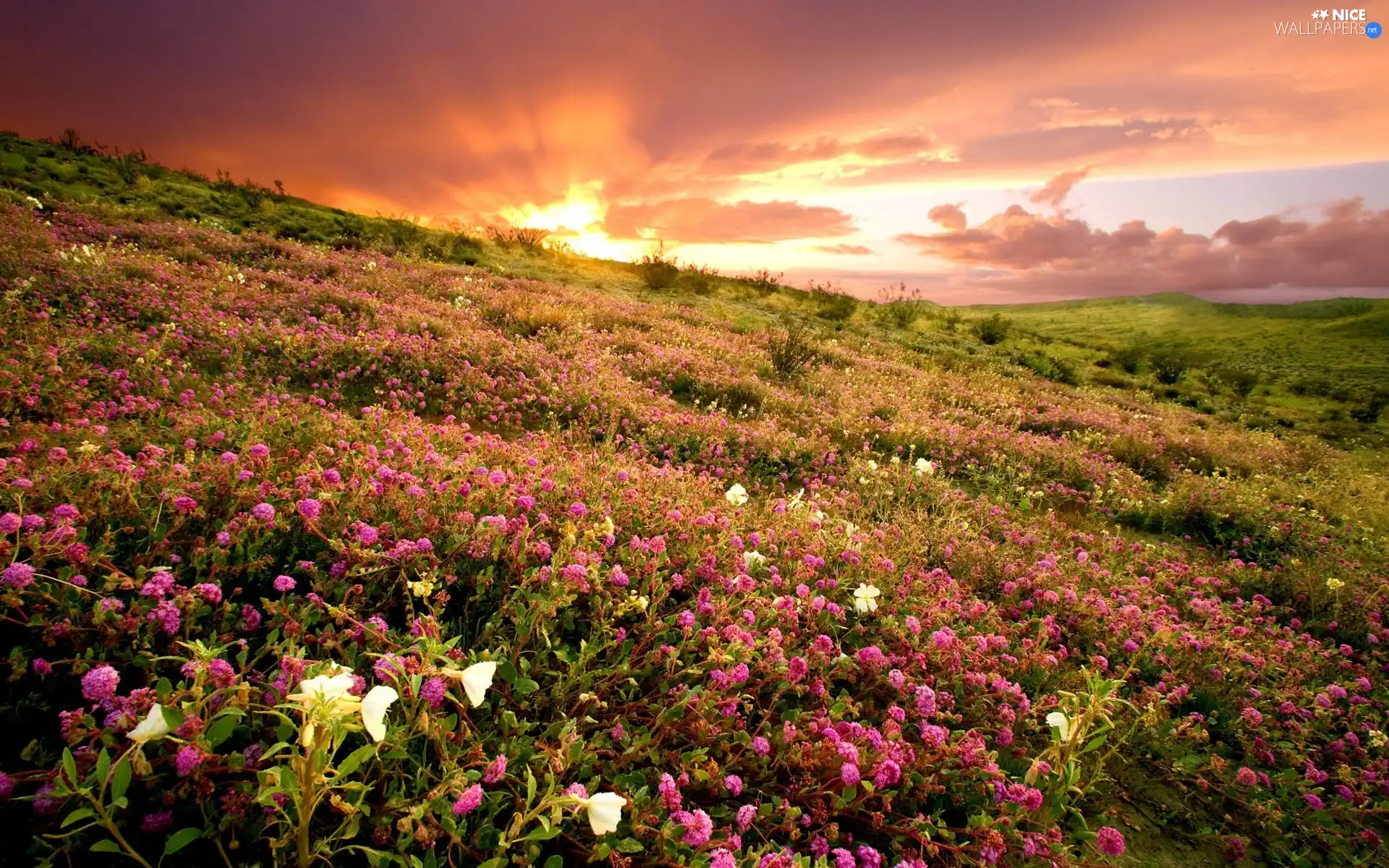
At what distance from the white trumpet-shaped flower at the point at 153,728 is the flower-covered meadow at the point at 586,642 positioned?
0.02 metres

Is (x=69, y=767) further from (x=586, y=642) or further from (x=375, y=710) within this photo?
(x=586, y=642)

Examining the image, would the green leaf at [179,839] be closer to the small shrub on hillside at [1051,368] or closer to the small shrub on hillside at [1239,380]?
the small shrub on hillside at [1051,368]

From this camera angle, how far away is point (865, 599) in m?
3.47

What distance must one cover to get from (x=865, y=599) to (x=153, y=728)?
3104 mm

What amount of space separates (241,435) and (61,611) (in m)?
2.06

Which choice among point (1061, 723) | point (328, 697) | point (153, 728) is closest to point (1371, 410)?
point (1061, 723)

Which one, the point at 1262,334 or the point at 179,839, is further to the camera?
the point at 1262,334

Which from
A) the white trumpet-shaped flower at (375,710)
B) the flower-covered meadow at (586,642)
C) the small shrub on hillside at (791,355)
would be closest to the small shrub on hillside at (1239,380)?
the small shrub on hillside at (791,355)

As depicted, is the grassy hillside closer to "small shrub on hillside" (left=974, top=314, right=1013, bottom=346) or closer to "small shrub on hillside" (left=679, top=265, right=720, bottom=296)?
"small shrub on hillside" (left=974, top=314, right=1013, bottom=346)

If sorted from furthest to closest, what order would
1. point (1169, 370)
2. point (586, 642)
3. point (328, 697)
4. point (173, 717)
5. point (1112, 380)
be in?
point (1169, 370)
point (1112, 380)
point (586, 642)
point (173, 717)
point (328, 697)

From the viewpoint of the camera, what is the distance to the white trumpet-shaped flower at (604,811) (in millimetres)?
1729

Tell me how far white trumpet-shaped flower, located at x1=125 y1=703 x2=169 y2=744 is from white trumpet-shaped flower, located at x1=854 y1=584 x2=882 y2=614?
297cm

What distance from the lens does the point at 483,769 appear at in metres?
2.16

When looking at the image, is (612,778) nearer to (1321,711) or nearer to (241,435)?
(241,435)
